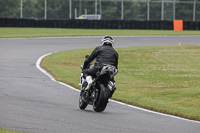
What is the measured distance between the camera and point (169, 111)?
11117mm

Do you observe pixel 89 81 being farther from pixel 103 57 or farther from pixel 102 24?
pixel 102 24

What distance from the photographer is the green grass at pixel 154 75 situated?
1247cm

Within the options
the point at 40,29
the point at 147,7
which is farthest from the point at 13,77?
Answer: the point at 147,7

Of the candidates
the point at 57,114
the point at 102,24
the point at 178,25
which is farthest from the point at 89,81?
the point at 178,25

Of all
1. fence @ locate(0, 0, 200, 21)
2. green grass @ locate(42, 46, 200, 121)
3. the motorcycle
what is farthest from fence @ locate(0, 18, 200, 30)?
the motorcycle

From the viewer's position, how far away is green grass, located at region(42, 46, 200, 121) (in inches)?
491

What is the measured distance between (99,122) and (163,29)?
40.6 metres

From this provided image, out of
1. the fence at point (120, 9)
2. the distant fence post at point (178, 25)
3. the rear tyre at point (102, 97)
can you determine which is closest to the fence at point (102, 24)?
the distant fence post at point (178, 25)

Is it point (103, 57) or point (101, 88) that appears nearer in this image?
point (101, 88)

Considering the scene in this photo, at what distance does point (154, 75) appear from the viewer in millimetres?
19172

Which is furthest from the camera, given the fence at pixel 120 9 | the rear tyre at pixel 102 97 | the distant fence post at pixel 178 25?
the fence at pixel 120 9

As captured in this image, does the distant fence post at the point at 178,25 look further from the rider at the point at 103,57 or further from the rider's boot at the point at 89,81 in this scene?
the rider's boot at the point at 89,81

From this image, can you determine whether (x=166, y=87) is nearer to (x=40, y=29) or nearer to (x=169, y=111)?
(x=169, y=111)

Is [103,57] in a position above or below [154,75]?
above
